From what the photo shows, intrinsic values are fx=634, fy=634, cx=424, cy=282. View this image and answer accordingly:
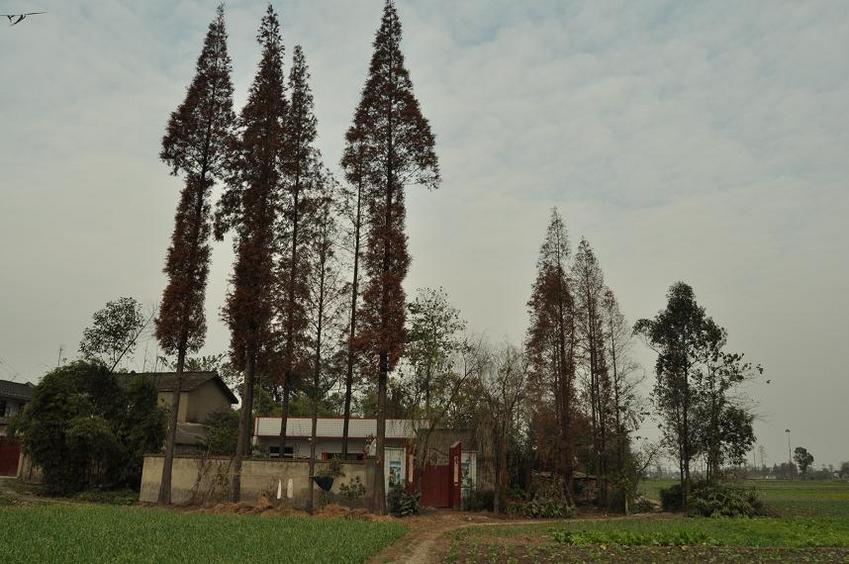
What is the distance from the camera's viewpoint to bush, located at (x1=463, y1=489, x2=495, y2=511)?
3075 centimetres

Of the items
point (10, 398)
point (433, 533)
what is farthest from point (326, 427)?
point (10, 398)

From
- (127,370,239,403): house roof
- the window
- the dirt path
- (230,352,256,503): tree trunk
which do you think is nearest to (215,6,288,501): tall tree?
(230,352,256,503): tree trunk

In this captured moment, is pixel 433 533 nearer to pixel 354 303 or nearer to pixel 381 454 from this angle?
pixel 381 454

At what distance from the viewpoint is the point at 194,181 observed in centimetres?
3006

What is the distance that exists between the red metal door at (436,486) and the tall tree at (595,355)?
11.6 meters

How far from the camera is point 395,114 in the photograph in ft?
94.3

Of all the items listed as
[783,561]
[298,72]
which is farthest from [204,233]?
[783,561]

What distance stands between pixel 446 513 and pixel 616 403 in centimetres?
1608

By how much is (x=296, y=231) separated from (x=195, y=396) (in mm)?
21933

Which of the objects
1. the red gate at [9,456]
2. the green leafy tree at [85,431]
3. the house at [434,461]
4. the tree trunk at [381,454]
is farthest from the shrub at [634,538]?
the red gate at [9,456]

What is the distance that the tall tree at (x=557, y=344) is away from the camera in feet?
114

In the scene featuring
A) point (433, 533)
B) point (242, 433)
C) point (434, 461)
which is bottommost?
point (433, 533)

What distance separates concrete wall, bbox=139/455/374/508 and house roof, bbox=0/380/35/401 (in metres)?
26.5

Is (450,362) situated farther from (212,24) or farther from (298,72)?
(212,24)
